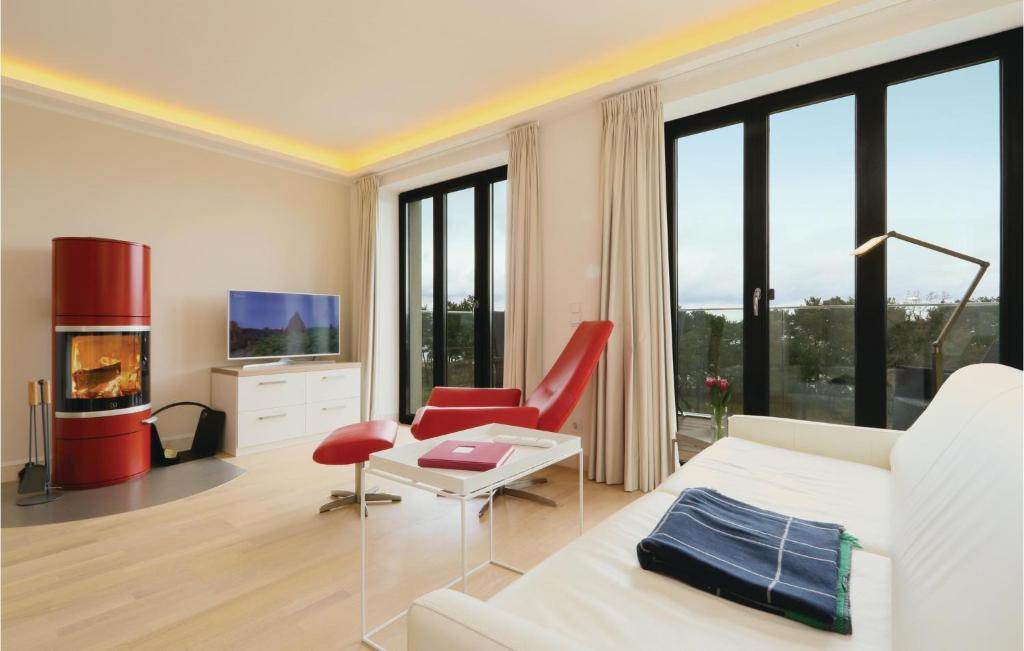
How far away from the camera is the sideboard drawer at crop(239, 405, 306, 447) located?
3.88 meters

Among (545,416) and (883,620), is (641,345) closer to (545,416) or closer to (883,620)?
(545,416)

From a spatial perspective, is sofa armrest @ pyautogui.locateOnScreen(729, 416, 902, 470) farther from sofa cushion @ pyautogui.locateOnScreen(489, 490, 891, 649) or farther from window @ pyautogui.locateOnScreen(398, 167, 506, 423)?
window @ pyautogui.locateOnScreen(398, 167, 506, 423)

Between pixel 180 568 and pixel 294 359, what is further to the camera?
pixel 294 359

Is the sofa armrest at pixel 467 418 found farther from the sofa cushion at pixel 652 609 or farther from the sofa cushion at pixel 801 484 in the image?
the sofa cushion at pixel 652 609

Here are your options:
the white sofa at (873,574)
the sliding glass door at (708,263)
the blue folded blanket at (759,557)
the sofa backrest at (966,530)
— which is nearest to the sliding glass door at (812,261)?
the sliding glass door at (708,263)

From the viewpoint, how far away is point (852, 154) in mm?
2770

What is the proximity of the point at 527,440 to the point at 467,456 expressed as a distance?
0.36 metres

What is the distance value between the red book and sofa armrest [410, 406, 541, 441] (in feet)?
2.60

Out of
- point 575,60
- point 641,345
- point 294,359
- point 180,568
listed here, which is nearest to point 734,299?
point 641,345

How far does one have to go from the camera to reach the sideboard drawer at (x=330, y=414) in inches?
170

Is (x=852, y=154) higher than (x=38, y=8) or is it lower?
lower

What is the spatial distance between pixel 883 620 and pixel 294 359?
4.68 m

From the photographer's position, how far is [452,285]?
4832 mm

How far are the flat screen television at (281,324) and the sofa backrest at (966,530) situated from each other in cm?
443
